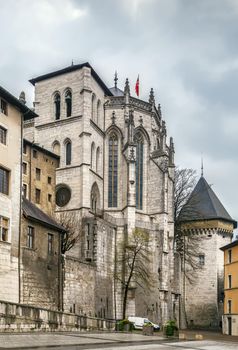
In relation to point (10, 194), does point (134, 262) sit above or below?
below

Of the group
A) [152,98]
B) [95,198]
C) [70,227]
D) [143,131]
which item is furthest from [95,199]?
[152,98]

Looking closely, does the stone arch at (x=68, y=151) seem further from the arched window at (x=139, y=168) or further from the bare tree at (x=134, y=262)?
the bare tree at (x=134, y=262)

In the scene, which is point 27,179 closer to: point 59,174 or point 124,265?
point 59,174

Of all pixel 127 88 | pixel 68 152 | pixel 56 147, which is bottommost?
pixel 68 152

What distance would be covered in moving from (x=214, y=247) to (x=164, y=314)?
21173 millimetres

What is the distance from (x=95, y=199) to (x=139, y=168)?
7.36 metres

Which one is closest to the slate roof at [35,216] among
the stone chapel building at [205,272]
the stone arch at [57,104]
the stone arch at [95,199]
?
the stone arch at [95,199]

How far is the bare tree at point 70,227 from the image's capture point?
208ft

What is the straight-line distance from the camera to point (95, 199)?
7112cm

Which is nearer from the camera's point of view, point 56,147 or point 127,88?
point 56,147

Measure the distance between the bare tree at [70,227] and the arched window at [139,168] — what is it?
10611 millimetres

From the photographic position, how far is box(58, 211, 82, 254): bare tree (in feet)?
208

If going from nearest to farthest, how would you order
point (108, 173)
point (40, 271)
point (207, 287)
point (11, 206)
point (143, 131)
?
point (11, 206), point (40, 271), point (108, 173), point (143, 131), point (207, 287)

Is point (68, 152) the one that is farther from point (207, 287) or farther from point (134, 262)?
point (207, 287)
